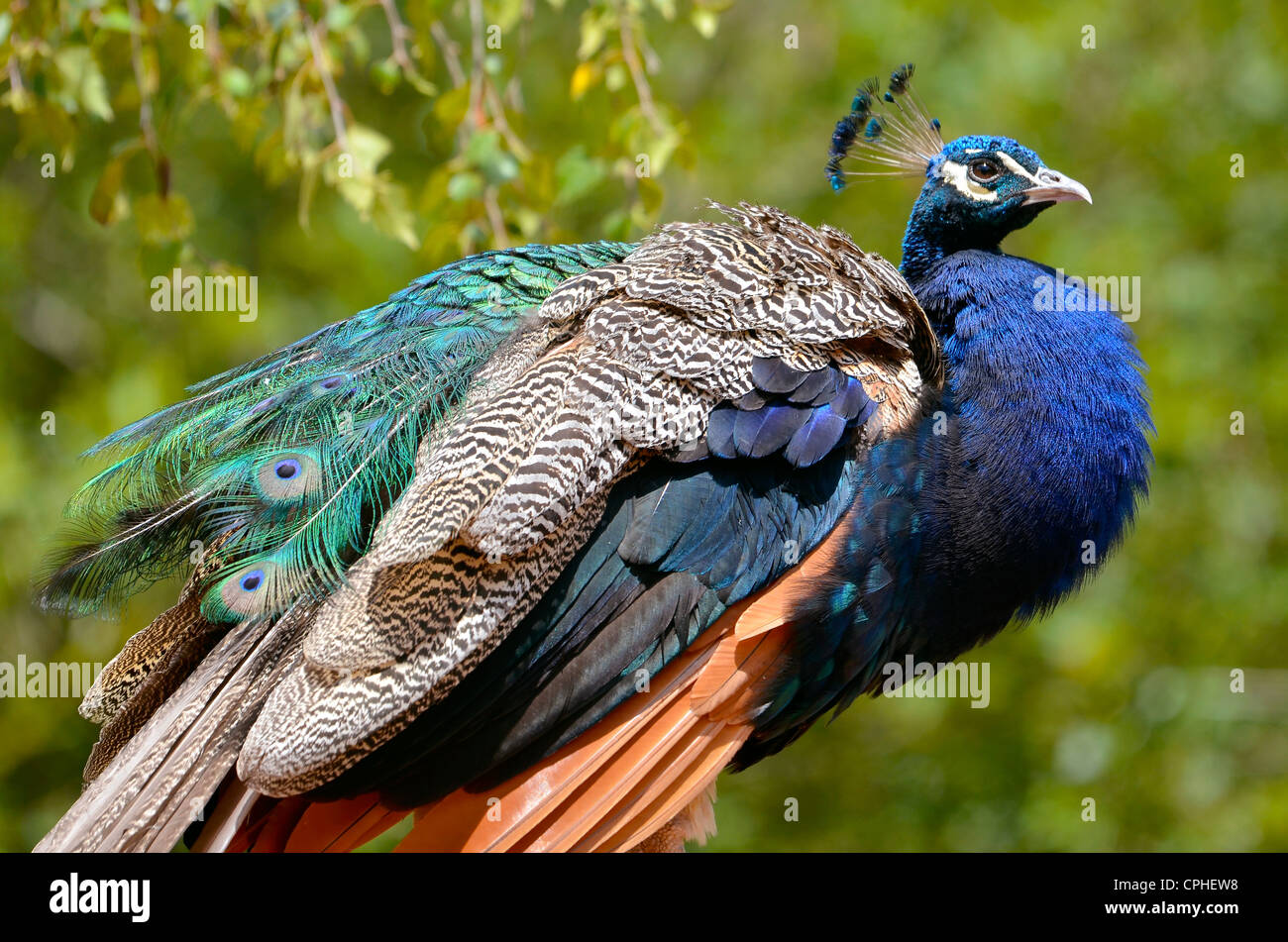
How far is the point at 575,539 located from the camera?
2.40m

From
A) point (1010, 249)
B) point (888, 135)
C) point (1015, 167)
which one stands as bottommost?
point (1015, 167)

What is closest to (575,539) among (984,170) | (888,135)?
(984,170)

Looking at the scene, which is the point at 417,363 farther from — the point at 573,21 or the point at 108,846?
the point at 573,21

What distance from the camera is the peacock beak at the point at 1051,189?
117 inches

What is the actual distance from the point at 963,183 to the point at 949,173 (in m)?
0.05

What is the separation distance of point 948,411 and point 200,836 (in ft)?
5.29

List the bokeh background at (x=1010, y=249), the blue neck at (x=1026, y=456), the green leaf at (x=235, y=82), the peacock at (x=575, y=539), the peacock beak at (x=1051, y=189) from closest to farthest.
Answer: the peacock at (x=575, y=539) < the blue neck at (x=1026, y=456) < the green leaf at (x=235, y=82) < the peacock beak at (x=1051, y=189) < the bokeh background at (x=1010, y=249)

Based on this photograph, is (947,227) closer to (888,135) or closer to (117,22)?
(888,135)

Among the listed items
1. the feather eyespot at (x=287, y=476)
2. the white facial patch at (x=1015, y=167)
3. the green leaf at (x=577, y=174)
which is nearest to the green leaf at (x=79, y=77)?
the feather eyespot at (x=287, y=476)

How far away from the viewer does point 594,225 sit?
6.00 metres

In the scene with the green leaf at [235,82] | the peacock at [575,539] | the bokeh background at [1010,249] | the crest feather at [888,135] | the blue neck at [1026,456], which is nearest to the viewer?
the peacock at [575,539]

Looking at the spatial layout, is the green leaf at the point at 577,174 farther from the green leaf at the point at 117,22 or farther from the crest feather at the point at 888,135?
the green leaf at the point at 117,22

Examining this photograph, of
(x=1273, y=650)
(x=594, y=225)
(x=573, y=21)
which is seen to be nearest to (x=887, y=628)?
(x=594, y=225)

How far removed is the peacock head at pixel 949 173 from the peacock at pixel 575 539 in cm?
33
